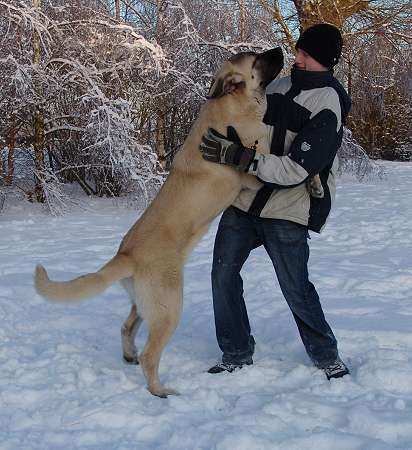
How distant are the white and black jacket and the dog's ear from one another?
0.20 metres

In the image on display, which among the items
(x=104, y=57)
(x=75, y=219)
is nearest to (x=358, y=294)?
(x=75, y=219)

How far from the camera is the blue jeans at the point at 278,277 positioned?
3.60 m

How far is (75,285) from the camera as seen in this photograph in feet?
11.1

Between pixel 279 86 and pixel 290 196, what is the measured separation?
70 cm

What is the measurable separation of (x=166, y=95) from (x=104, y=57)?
1.77 metres

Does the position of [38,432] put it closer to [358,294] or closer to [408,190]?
[358,294]

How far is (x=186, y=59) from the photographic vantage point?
1222 cm

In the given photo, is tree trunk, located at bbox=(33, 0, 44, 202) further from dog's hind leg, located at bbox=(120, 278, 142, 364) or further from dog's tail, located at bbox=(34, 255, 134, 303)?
dog's tail, located at bbox=(34, 255, 134, 303)

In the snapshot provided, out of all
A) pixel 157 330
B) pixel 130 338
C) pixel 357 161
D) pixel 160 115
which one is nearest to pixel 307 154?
pixel 157 330

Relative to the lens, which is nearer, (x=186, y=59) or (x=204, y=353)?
(x=204, y=353)

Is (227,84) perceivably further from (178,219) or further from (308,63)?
(178,219)

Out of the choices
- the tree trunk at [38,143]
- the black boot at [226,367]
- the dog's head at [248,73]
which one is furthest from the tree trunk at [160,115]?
the black boot at [226,367]

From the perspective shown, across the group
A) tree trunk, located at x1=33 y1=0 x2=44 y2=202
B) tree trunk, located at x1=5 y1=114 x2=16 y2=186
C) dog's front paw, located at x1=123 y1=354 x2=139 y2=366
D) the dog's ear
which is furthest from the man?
tree trunk, located at x1=5 y1=114 x2=16 y2=186

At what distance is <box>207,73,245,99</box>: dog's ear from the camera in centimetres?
375
